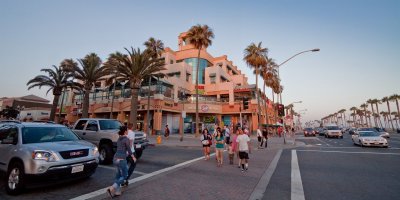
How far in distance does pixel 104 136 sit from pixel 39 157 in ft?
14.8

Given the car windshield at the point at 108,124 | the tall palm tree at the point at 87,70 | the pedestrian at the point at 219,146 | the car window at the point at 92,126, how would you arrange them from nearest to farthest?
the pedestrian at the point at 219,146
the car window at the point at 92,126
the car windshield at the point at 108,124
the tall palm tree at the point at 87,70

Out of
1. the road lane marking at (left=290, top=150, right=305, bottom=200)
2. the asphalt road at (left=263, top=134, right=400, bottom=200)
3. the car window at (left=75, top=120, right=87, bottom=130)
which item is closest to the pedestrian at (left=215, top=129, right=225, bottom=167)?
the asphalt road at (left=263, top=134, right=400, bottom=200)

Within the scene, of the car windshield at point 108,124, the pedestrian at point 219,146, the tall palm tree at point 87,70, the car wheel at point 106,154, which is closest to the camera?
the car wheel at point 106,154

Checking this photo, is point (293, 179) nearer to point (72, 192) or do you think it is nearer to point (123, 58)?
point (72, 192)

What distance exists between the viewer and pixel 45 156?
508 cm

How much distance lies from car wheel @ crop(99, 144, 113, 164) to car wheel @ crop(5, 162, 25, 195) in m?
4.16

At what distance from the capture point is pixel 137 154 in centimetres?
1022

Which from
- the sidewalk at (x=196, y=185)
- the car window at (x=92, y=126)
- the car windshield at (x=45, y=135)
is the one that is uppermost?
the car window at (x=92, y=126)

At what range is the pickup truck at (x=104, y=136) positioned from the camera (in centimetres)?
938

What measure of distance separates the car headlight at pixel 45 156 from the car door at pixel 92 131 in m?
4.69

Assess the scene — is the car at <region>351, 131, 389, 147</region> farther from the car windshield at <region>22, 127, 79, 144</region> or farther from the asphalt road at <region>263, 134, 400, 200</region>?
the car windshield at <region>22, 127, 79, 144</region>

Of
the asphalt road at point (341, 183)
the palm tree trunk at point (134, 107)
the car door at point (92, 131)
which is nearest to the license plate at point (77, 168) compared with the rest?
the car door at point (92, 131)

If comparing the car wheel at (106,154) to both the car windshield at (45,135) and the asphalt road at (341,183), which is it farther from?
the asphalt road at (341,183)

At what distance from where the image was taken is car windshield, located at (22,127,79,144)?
5.72m
